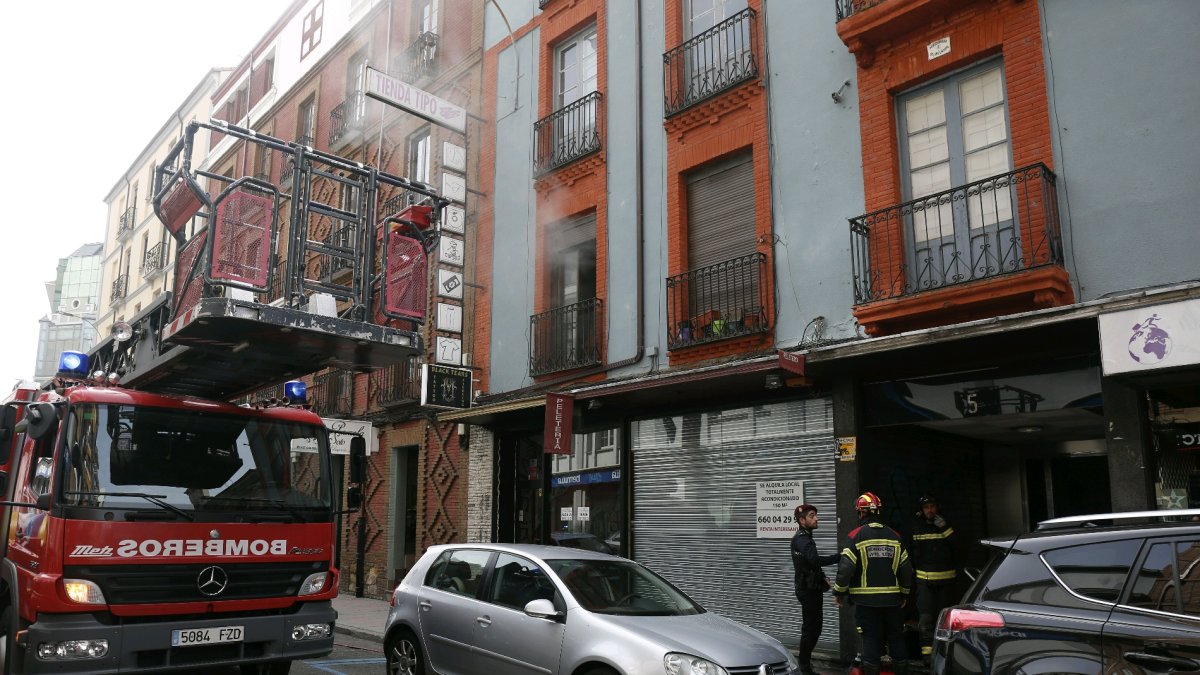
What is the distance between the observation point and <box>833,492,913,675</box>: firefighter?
26.2 ft

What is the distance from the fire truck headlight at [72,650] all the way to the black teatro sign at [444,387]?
7.82m

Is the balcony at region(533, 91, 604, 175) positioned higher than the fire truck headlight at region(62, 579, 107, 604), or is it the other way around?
the balcony at region(533, 91, 604, 175)

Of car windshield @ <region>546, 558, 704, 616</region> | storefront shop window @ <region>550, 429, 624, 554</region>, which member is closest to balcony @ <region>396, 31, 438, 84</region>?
storefront shop window @ <region>550, 429, 624, 554</region>

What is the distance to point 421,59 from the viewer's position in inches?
733

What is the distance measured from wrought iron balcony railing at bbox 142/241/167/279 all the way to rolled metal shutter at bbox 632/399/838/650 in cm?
2126

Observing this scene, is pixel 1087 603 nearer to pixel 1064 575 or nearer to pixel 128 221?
pixel 1064 575

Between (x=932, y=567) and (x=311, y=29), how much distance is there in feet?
68.0

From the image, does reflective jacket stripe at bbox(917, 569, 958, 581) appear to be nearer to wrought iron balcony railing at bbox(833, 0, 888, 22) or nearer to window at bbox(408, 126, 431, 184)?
wrought iron balcony railing at bbox(833, 0, 888, 22)

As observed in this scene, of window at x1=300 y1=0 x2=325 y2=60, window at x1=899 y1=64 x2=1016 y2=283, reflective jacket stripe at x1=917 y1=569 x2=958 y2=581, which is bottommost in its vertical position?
reflective jacket stripe at x1=917 y1=569 x2=958 y2=581

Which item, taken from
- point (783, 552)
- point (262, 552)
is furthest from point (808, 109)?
point (262, 552)

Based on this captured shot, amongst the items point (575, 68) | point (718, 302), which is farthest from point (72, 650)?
point (575, 68)

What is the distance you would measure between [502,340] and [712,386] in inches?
199

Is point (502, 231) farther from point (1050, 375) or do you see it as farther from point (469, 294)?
point (1050, 375)

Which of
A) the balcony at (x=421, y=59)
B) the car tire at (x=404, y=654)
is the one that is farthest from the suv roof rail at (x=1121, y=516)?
the balcony at (x=421, y=59)
